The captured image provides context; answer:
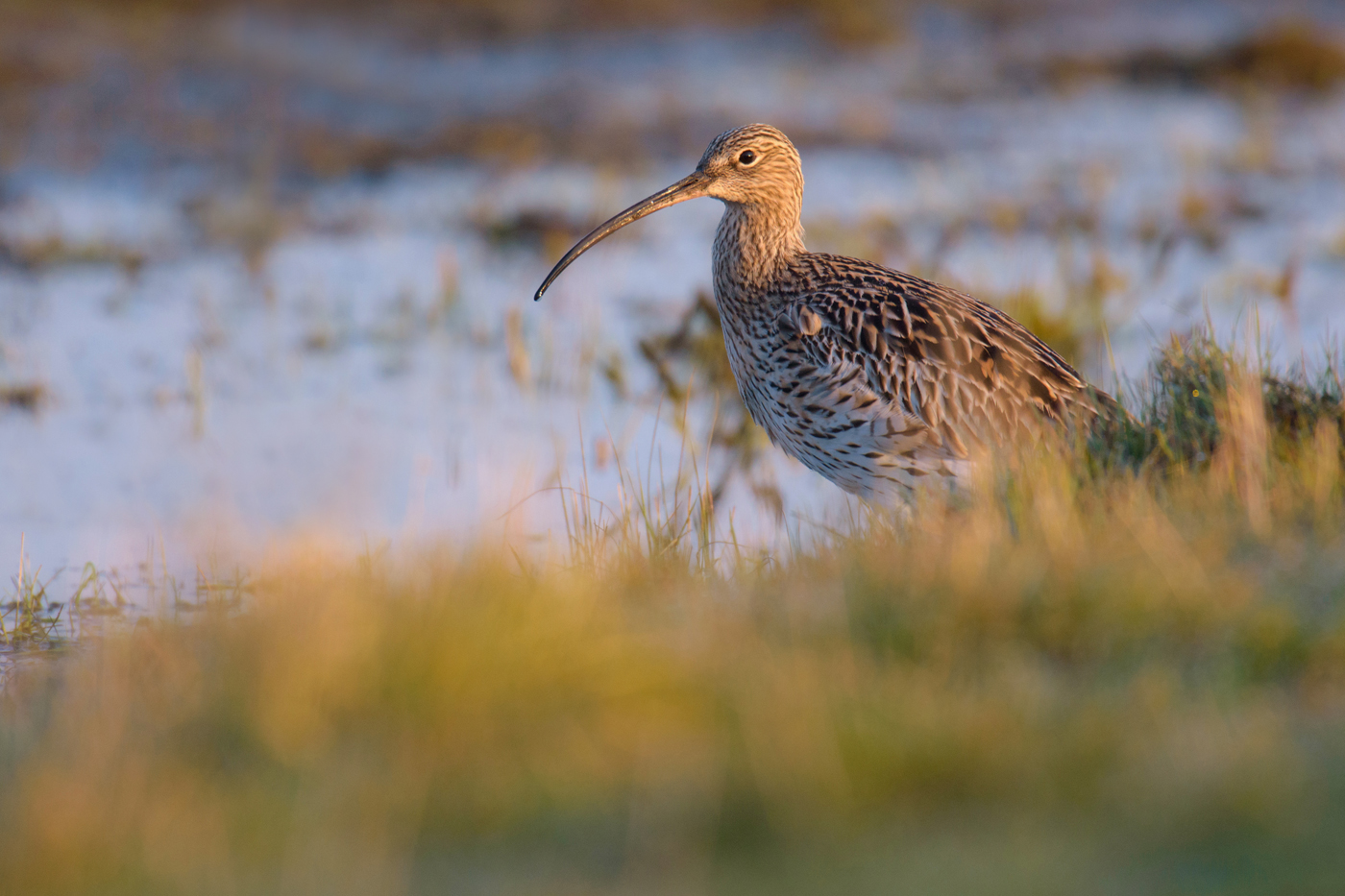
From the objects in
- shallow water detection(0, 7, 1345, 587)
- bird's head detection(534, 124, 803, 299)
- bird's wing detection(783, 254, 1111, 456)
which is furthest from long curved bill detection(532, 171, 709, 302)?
bird's wing detection(783, 254, 1111, 456)

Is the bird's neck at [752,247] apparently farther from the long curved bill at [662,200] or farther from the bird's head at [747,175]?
the long curved bill at [662,200]

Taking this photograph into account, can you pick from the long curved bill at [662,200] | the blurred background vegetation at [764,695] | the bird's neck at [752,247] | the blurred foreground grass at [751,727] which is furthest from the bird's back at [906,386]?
the blurred foreground grass at [751,727]

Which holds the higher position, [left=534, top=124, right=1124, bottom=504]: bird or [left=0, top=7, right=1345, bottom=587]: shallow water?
[left=0, top=7, right=1345, bottom=587]: shallow water

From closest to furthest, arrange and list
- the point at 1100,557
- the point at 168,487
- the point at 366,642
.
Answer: the point at 366,642
the point at 1100,557
the point at 168,487

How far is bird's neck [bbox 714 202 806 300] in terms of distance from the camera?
7.00 metres

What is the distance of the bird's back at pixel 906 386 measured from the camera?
242 inches

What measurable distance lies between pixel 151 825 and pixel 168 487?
16.1 feet

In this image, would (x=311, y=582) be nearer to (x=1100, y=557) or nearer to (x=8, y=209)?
(x=1100, y=557)

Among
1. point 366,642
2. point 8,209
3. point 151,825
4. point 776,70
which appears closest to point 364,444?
point 366,642

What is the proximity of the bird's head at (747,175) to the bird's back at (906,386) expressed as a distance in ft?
2.89

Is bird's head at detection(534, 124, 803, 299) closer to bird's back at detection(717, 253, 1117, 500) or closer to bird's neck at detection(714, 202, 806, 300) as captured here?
bird's neck at detection(714, 202, 806, 300)

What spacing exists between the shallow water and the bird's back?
417 millimetres

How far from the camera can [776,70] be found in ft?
69.3

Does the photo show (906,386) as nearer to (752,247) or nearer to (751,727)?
(752,247)
